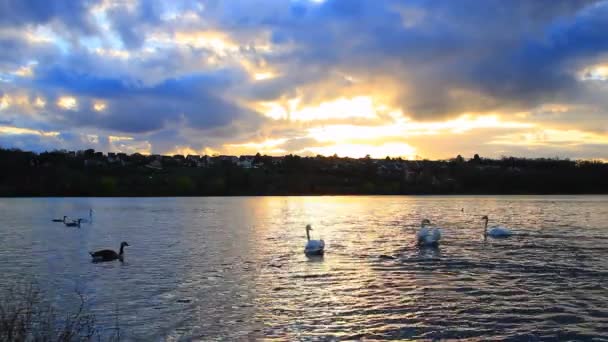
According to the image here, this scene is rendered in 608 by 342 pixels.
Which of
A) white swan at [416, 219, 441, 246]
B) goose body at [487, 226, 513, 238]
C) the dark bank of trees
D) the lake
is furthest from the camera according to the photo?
the dark bank of trees

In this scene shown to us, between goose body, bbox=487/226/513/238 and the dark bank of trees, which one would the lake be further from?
the dark bank of trees

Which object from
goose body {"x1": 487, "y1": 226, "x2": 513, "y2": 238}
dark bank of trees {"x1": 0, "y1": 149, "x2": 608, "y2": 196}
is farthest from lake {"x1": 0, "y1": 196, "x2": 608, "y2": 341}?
dark bank of trees {"x1": 0, "y1": 149, "x2": 608, "y2": 196}

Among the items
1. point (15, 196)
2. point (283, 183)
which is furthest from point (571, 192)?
point (15, 196)

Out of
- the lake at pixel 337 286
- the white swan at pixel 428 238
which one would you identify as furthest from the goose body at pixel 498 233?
the white swan at pixel 428 238

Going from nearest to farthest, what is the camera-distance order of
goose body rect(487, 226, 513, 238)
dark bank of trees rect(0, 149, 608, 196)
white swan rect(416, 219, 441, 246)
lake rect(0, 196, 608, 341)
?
lake rect(0, 196, 608, 341) < white swan rect(416, 219, 441, 246) < goose body rect(487, 226, 513, 238) < dark bank of trees rect(0, 149, 608, 196)

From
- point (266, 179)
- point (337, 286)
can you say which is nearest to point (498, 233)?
point (337, 286)

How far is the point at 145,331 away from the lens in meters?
11.5

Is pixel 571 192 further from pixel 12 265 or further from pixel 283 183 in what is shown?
pixel 12 265

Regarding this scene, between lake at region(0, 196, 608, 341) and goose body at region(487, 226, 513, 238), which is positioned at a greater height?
goose body at region(487, 226, 513, 238)

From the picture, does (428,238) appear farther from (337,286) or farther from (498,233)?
(337,286)

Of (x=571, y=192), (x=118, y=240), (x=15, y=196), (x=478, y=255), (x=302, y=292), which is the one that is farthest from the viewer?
(x=571, y=192)

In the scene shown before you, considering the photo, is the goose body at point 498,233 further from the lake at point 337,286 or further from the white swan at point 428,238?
the white swan at point 428,238

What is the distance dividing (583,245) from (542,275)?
29.0ft

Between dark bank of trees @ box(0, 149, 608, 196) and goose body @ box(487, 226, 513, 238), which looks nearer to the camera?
goose body @ box(487, 226, 513, 238)
